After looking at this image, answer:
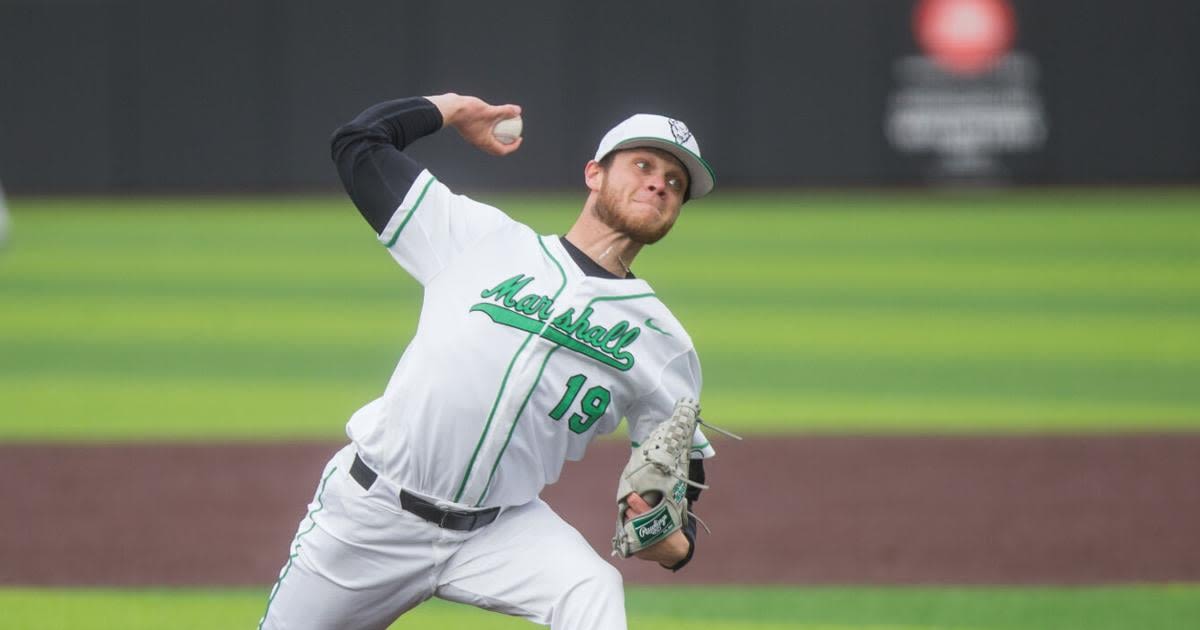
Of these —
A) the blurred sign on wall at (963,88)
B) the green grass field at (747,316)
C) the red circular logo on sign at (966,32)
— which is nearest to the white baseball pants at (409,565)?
the green grass field at (747,316)

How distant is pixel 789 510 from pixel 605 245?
412cm

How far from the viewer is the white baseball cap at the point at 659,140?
4.14 m

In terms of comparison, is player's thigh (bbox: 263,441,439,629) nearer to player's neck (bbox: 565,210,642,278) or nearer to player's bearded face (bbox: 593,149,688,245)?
player's neck (bbox: 565,210,642,278)

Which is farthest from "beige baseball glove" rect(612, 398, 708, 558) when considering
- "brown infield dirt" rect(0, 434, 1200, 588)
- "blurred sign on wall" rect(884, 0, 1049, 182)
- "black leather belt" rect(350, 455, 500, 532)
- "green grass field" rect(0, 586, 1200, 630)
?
"blurred sign on wall" rect(884, 0, 1049, 182)

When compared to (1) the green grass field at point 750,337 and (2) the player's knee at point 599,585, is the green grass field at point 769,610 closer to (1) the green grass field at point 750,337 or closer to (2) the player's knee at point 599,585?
(1) the green grass field at point 750,337

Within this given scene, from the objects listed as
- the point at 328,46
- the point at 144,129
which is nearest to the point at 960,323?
the point at 328,46

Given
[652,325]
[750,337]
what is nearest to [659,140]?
[652,325]

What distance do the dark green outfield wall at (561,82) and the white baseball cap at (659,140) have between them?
19.8 metres

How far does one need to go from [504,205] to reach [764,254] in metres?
5.15

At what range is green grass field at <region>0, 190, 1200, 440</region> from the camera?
1050cm

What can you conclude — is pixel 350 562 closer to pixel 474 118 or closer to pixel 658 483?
pixel 658 483

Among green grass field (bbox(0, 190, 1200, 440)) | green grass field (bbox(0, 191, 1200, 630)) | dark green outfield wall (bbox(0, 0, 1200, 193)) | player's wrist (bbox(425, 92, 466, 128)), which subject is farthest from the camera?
dark green outfield wall (bbox(0, 0, 1200, 193))

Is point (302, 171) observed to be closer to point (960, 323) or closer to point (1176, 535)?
point (960, 323)

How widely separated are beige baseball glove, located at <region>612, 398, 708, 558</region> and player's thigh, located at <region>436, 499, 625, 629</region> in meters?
0.12
